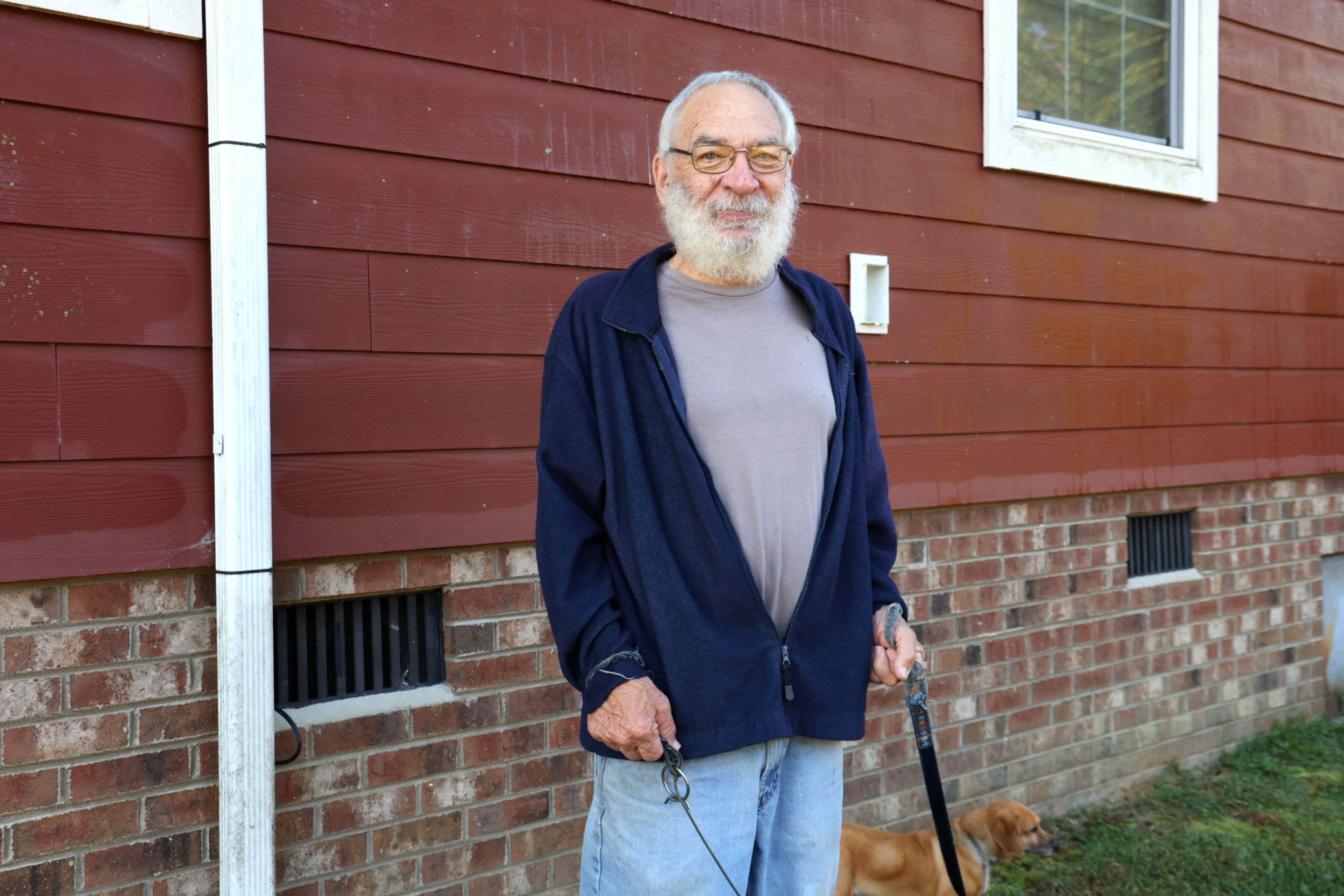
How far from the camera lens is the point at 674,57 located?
3105 mm

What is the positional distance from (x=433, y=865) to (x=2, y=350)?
1.60m

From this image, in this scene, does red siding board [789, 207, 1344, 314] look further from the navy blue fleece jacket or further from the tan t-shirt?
the navy blue fleece jacket

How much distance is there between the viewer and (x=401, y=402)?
263 centimetres

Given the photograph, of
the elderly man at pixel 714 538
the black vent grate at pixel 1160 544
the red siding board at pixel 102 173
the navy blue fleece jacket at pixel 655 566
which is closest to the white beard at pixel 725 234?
the elderly man at pixel 714 538

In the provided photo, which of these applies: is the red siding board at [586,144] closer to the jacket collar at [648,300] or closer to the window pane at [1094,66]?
the window pane at [1094,66]

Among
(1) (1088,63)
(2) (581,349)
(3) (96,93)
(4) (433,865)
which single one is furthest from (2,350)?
Result: (1) (1088,63)

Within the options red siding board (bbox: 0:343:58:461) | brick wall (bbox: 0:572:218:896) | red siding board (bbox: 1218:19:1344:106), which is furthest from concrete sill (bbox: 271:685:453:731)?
red siding board (bbox: 1218:19:1344:106)

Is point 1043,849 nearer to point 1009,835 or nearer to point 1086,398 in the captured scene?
point 1009,835

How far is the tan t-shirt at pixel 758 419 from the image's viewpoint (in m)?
1.79

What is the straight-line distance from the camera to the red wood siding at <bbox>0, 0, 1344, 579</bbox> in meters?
2.24

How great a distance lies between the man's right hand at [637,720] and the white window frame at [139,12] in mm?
1767

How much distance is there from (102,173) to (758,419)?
1.54 metres

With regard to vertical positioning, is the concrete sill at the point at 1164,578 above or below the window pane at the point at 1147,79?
below

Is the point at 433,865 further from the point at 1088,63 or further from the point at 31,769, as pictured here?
the point at 1088,63
